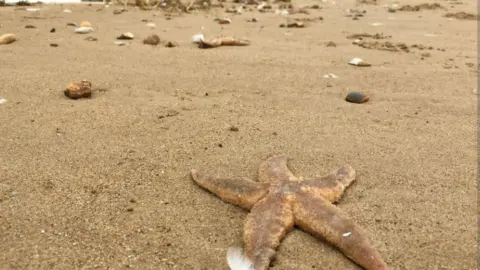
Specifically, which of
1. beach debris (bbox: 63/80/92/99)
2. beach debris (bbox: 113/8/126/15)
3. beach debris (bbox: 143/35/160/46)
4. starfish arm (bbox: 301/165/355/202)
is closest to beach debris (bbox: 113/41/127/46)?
beach debris (bbox: 143/35/160/46)

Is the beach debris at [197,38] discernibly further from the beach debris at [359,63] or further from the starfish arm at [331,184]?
the starfish arm at [331,184]

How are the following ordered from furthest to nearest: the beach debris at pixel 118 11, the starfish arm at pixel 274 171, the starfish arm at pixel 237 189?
1. the beach debris at pixel 118 11
2. the starfish arm at pixel 274 171
3. the starfish arm at pixel 237 189

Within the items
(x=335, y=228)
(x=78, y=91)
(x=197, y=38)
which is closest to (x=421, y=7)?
(x=197, y=38)

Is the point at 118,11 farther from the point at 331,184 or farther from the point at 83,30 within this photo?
the point at 331,184

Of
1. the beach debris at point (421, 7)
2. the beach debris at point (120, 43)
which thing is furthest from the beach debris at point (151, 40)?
the beach debris at point (421, 7)

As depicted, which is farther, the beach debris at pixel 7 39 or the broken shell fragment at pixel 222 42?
the broken shell fragment at pixel 222 42

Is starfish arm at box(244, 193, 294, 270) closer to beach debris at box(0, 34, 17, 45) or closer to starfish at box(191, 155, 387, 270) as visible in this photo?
starfish at box(191, 155, 387, 270)

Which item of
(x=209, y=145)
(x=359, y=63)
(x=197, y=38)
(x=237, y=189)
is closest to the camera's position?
(x=237, y=189)
